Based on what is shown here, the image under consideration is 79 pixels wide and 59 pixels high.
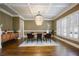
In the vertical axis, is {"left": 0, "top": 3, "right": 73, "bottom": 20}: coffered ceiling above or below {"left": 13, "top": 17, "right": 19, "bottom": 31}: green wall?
above

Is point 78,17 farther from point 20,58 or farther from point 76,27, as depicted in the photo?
point 20,58

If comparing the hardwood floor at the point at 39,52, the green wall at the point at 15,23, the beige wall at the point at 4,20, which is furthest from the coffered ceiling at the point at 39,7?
the green wall at the point at 15,23

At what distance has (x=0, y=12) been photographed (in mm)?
9375

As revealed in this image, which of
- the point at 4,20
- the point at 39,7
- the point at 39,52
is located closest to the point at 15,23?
the point at 4,20

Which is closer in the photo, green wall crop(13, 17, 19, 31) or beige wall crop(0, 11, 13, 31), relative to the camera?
beige wall crop(0, 11, 13, 31)

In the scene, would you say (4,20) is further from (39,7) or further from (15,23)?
(15,23)

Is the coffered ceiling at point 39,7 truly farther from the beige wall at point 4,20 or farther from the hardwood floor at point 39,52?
the hardwood floor at point 39,52

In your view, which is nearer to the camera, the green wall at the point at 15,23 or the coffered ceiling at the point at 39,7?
the coffered ceiling at the point at 39,7

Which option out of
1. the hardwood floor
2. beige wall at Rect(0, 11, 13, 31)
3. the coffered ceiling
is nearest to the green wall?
beige wall at Rect(0, 11, 13, 31)

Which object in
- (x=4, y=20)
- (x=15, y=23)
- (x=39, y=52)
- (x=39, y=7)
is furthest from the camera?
(x=15, y=23)

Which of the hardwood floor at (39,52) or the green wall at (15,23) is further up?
the green wall at (15,23)

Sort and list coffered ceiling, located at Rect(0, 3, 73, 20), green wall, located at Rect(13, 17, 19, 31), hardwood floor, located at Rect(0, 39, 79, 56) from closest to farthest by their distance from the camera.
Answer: hardwood floor, located at Rect(0, 39, 79, 56)
coffered ceiling, located at Rect(0, 3, 73, 20)
green wall, located at Rect(13, 17, 19, 31)

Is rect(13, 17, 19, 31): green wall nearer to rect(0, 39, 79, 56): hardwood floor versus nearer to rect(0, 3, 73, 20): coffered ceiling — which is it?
rect(0, 3, 73, 20): coffered ceiling

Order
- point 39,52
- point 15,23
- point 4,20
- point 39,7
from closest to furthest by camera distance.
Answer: point 39,52 → point 39,7 → point 4,20 → point 15,23
